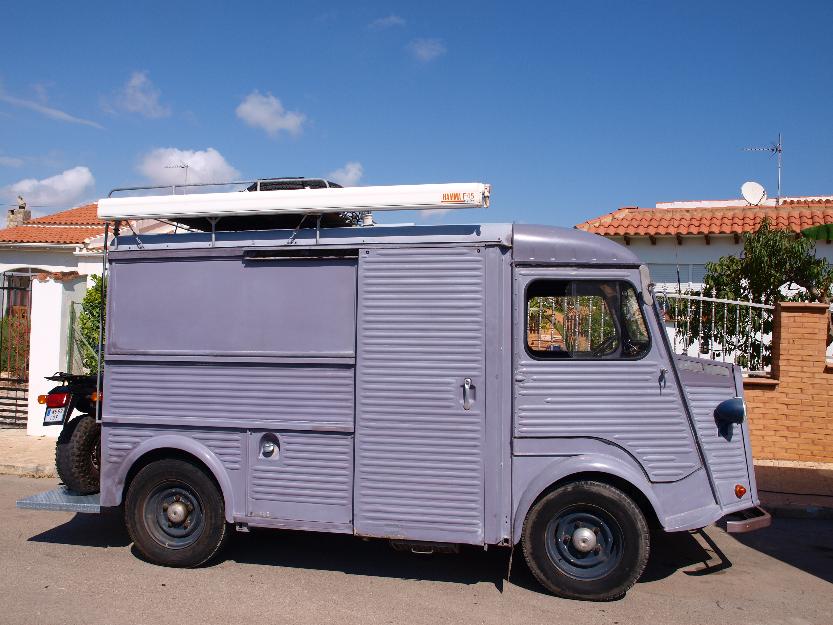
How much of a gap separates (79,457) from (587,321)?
447 centimetres

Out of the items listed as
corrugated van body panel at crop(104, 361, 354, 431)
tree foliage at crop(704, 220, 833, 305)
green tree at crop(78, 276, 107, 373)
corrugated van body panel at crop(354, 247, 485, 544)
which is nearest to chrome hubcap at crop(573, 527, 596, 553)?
corrugated van body panel at crop(354, 247, 485, 544)

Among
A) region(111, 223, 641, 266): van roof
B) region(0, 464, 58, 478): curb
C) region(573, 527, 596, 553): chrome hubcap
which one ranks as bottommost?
region(0, 464, 58, 478): curb

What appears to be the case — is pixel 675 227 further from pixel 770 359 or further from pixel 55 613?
pixel 55 613

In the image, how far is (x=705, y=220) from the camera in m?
17.3

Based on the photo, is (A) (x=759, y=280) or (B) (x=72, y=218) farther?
(B) (x=72, y=218)

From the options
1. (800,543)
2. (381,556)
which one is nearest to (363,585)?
(381,556)

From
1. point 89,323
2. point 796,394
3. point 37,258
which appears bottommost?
point 796,394

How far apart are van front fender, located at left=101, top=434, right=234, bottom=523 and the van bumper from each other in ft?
12.2

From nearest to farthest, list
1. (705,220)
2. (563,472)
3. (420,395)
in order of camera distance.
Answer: (563,472)
(420,395)
(705,220)

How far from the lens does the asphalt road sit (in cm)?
464

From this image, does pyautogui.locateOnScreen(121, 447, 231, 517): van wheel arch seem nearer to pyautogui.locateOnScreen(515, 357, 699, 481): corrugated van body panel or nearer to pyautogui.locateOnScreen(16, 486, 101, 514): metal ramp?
pyautogui.locateOnScreen(16, 486, 101, 514): metal ramp

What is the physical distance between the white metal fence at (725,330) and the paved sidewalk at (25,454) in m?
8.52

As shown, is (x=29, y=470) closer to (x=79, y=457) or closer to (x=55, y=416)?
(x=55, y=416)

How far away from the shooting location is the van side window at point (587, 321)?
5.04m
